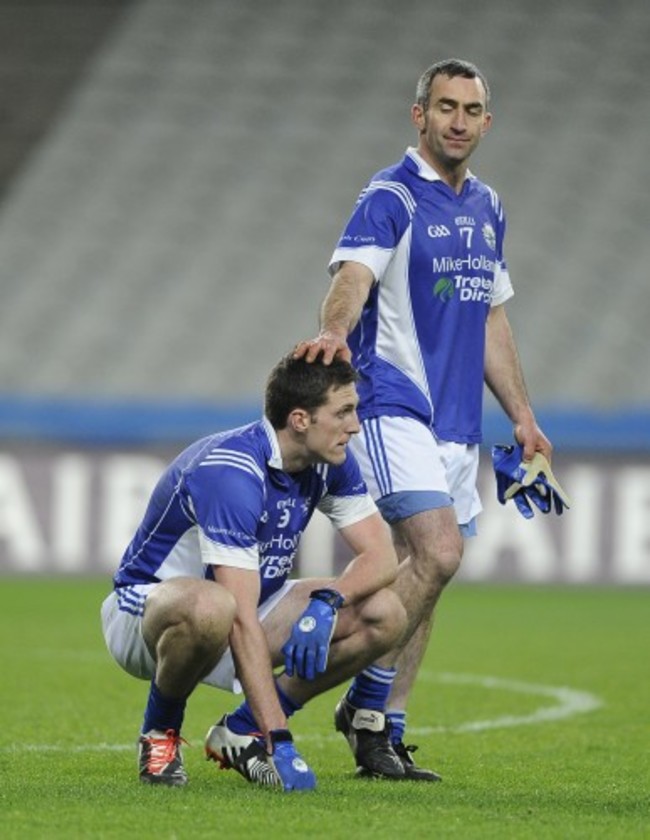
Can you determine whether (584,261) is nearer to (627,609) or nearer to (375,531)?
(627,609)

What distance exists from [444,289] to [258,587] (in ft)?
4.31

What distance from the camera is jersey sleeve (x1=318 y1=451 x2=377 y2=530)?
18.2 ft

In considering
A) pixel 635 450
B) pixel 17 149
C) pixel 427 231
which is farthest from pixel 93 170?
pixel 427 231

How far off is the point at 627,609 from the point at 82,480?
13.5 feet

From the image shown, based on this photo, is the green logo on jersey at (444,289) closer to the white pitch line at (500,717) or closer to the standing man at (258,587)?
the standing man at (258,587)

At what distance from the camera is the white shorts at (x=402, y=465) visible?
5867 millimetres

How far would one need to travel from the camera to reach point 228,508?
514 centimetres

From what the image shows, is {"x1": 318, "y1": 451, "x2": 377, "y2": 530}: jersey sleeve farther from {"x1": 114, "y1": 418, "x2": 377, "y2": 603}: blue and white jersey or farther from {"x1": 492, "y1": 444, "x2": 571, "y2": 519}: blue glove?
{"x1": 492, "y1": 444, "x2": 571, "y2": 519}: blue glove

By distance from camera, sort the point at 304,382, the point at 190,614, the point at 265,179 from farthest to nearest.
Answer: the point at 265,179 < the point at 304,382 < the point at 190,614

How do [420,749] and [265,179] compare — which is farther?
[265,179]

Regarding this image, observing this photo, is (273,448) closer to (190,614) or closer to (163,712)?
(190,614)

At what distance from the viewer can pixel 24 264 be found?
18.8 metres

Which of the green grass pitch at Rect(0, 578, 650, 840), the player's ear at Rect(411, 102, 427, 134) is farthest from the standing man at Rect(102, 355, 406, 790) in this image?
the player's ear at Rect(411, 102, 427, 134)

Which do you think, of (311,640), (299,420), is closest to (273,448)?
(299,420)
